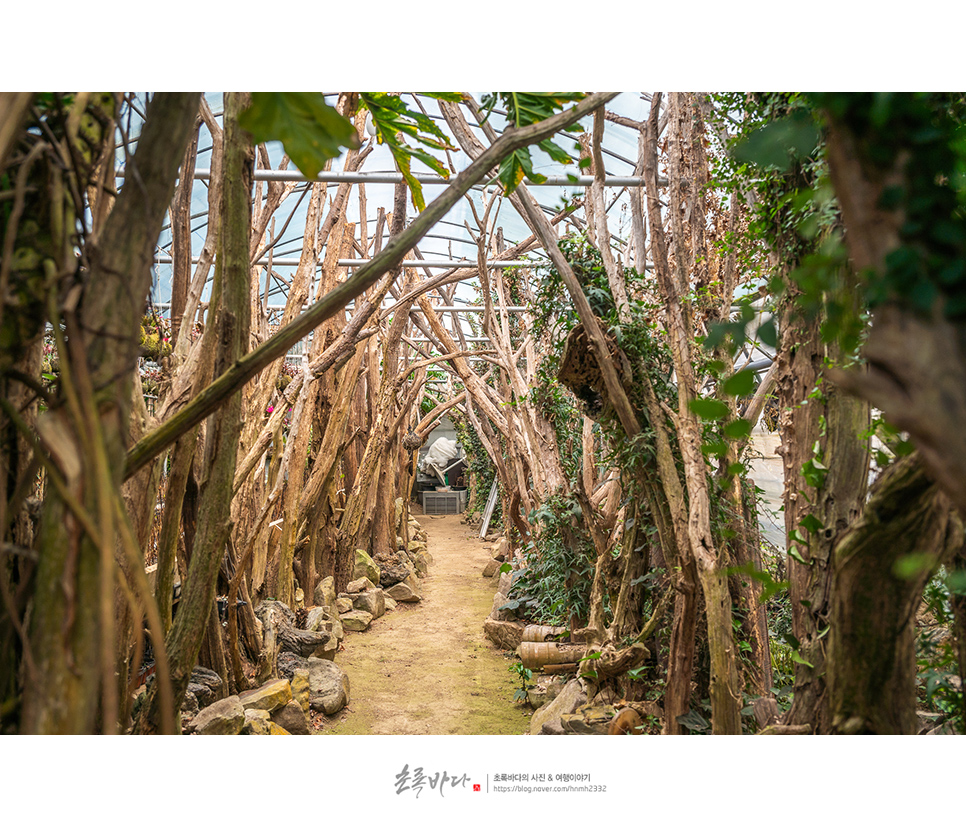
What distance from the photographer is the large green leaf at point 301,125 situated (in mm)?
798

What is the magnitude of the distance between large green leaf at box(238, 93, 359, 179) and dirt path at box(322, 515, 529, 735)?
8.19ft

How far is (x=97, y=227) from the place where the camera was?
933 mm

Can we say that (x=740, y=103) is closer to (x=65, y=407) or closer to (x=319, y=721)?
(x=65, y=407)

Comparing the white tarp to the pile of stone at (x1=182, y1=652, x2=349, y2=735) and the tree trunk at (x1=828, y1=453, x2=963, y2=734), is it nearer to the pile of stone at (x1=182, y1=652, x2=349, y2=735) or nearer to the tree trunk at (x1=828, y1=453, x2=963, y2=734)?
the pile of stone at (x1=182, y1=652, x2=349, y2=735)

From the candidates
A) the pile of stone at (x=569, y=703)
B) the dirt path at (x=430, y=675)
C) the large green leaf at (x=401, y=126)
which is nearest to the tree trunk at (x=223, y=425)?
the large green leaf at (x=401, y=126)

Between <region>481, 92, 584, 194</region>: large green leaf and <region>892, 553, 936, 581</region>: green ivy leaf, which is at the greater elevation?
<region>481, 92, 584, 194</region>: large green leaf

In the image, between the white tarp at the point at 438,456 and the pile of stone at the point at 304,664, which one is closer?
the pile of stone at the point at 304,664

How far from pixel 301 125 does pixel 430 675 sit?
342 cm

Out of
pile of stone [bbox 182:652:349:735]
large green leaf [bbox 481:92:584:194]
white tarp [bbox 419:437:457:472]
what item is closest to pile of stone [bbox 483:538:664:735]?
pile of stone [bbox 182:652:349:735]

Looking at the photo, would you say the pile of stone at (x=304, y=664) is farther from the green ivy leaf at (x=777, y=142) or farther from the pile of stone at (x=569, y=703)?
the green ivy leaf at (x=777, y=142)

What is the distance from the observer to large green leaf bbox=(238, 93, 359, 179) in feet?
2.62

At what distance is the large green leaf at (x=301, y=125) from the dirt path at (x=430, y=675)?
2.50m
